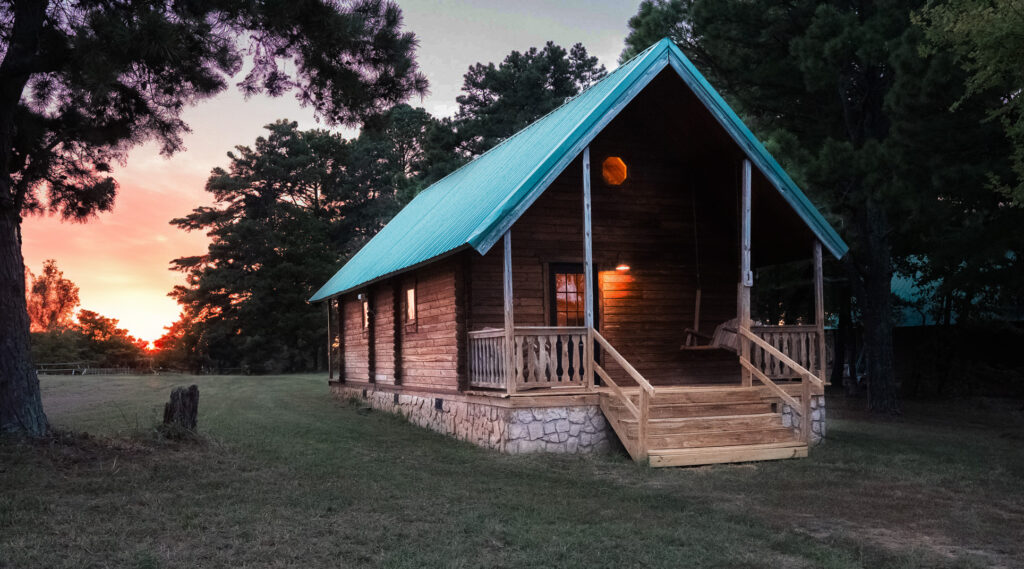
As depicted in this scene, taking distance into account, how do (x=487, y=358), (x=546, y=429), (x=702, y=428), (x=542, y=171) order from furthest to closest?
(x=487, y=358), (x=546, y=429), (x=542, y=171), (x=702, y=428)

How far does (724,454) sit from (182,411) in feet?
24.3

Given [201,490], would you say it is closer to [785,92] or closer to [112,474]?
[112,474]

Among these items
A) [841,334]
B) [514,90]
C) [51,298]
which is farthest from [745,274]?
[51,298]

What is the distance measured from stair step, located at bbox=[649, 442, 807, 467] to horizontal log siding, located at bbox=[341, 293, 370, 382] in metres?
11.4

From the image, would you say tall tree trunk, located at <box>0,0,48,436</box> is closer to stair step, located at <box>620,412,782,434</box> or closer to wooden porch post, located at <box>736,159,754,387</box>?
stair step, located at <box>620,412,782,434</box>

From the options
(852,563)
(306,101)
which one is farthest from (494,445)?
(852,563)

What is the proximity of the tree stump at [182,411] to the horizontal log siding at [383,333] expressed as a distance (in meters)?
6.92

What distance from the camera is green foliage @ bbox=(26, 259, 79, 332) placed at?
68125mm

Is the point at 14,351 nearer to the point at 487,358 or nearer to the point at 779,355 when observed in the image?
the point at 487,358

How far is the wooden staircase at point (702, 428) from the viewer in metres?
10.7

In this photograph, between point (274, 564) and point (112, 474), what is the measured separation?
13.7 feet

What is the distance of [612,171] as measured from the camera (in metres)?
14.9

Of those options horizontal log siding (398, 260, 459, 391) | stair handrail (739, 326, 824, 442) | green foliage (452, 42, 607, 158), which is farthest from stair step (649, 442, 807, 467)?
green foliage (452, 42, 607, 158)

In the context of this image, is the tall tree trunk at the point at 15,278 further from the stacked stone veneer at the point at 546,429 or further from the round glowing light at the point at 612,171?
the round glowing light at the point at 612,171
